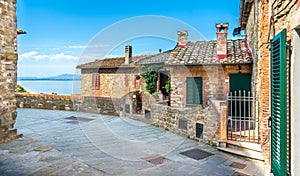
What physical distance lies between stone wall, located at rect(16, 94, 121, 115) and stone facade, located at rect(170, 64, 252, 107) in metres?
2.91

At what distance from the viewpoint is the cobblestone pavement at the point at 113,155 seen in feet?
13.2

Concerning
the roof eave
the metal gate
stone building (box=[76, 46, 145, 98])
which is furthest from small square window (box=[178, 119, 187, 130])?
stone building (box=[76, 46, 145, 98])

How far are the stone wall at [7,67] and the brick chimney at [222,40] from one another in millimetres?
7653

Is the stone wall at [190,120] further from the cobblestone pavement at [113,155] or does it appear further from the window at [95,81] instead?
the window at [95,81]

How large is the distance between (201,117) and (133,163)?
94.6 inches

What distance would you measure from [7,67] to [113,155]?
12.4 ft

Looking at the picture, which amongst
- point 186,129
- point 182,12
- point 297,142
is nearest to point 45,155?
point 186,129

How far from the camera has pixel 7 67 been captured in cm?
594

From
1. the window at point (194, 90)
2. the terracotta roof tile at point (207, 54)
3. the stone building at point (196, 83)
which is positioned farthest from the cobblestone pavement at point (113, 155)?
the terracotta roof tile at point (207, 54)

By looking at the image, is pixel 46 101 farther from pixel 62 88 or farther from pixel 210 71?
pixel 62 88

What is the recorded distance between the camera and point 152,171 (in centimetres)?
406

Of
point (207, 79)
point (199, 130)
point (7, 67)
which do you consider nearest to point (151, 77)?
point (207, 79)

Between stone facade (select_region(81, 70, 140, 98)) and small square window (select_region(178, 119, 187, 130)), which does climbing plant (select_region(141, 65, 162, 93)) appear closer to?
stone facade (select_region(81, 70, 140, 98))

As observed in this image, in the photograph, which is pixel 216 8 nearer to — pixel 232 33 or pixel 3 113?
pixel 232 33
